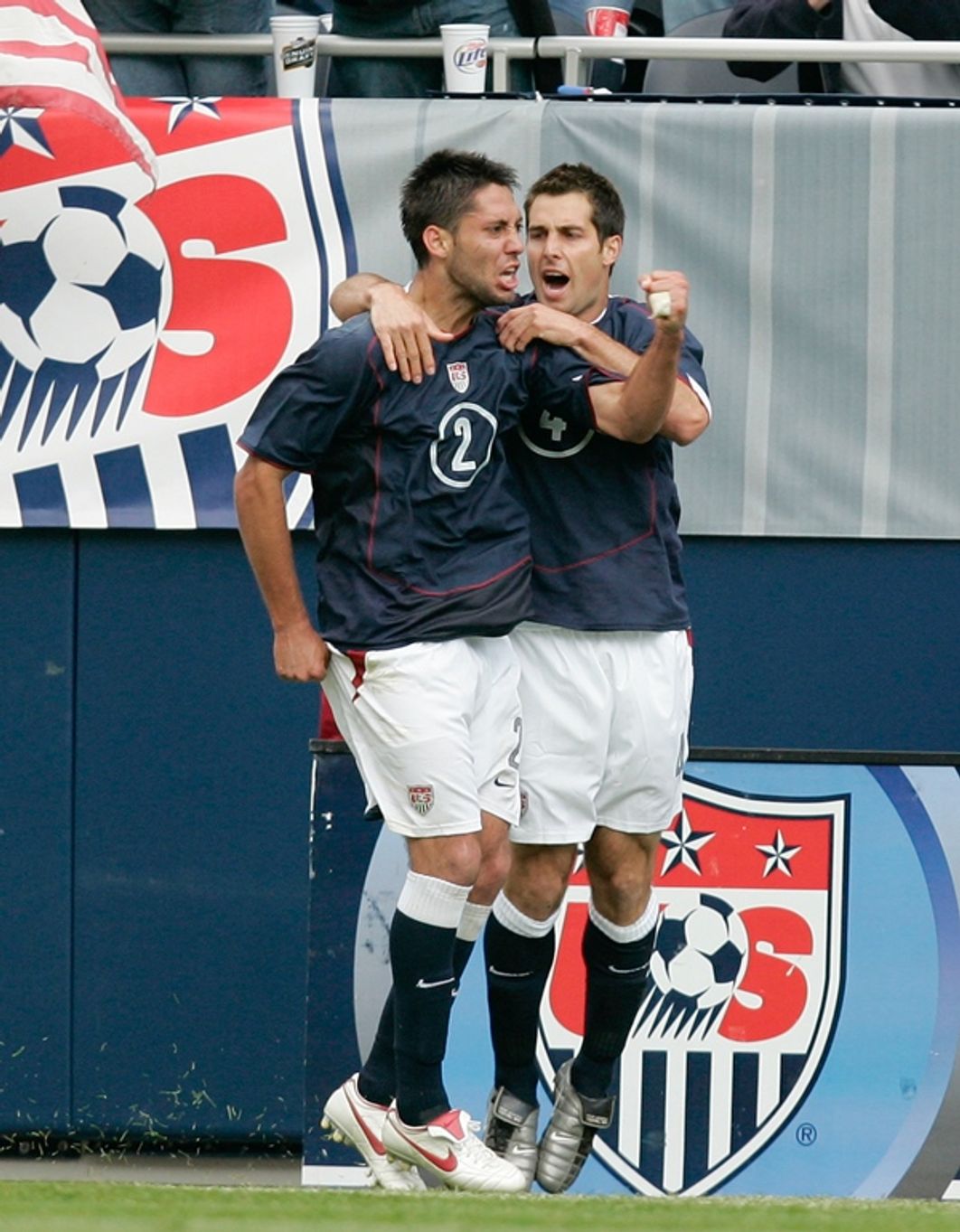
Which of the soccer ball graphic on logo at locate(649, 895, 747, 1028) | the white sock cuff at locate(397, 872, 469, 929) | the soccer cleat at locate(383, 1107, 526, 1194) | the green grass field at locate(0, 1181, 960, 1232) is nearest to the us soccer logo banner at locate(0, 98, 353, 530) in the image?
the soccer ball graphic on logo at locate(649, 895, 747, 1028)

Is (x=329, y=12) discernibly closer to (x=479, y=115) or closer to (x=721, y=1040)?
(x=479, y=115)

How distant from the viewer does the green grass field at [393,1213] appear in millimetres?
4242

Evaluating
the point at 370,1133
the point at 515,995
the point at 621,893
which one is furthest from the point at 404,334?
the point at 370,1133

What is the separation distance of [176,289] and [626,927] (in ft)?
7.84

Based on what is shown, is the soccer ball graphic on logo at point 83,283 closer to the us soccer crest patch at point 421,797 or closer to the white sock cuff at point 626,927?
the us soccer crest patch at point 421,797

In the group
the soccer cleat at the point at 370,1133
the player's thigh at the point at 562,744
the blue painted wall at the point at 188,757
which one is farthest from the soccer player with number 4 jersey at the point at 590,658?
the blue painted wall at the point at 188,757

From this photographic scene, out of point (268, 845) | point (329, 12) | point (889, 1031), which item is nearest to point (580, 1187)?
point (889, 1031)

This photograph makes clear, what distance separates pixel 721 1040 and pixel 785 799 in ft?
2.15

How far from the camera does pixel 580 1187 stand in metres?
6.02

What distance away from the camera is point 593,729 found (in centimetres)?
550

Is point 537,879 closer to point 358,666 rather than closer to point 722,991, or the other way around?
point 358,666

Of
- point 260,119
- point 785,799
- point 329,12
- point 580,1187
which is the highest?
point 329,12

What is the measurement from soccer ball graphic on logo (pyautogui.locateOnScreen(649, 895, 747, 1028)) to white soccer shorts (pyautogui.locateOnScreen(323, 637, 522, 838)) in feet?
3.32

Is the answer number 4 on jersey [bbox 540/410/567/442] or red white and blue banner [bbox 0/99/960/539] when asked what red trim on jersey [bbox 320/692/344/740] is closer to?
red white and blue banner [bbox 0/99/960/539]
